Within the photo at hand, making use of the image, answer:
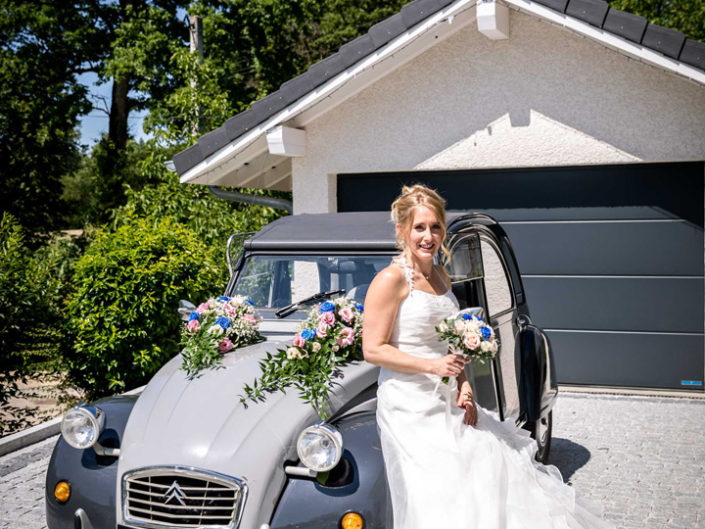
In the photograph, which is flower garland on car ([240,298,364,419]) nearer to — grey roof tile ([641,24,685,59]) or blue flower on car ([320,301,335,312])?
blue flower on car ([320,301,335,312])

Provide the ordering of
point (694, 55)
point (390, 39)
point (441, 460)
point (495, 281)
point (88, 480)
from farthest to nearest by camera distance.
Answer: point (390, 39) → point (694, 55) → point (495, 281) → point (88, 480) → point (441, 460)

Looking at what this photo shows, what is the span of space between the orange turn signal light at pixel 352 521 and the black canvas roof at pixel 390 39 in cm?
604

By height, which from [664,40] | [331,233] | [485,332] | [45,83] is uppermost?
[45,83]

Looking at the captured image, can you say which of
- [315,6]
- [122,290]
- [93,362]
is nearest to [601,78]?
[122,290]

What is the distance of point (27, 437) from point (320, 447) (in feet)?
14.7

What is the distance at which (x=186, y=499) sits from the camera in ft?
10.8

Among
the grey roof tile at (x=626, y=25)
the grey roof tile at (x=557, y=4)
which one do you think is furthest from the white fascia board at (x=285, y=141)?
the grey roof tile at (x=626, y=25)

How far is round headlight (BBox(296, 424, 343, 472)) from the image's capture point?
10.8 feet

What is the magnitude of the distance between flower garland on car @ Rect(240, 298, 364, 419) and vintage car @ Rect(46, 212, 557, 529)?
0.21 ft

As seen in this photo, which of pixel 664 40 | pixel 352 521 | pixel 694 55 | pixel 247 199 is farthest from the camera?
pixel 247 199

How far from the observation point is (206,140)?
29.1 feet

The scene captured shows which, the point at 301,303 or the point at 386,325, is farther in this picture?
the point at 301,303

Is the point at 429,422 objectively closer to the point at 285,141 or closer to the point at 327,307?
the point at 327,307

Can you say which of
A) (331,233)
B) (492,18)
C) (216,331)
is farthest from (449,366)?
(492,18)
